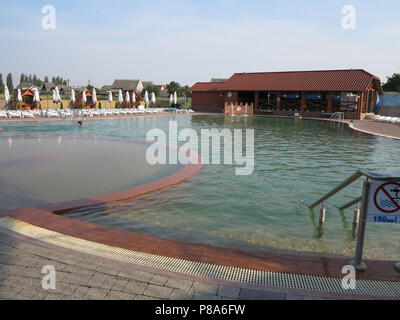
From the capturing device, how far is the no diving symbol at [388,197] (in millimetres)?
3615

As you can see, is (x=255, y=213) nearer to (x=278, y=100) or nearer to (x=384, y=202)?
(x=384, y=202)

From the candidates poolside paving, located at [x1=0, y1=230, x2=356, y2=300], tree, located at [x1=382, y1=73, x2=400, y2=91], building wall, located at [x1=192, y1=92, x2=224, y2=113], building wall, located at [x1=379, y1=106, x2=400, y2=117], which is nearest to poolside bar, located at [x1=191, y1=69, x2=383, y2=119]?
building wall, located at [x1=192, y1=92, x2=224, y2=113]

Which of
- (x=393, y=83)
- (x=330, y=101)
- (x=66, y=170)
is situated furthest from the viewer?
(x=393, y=83)

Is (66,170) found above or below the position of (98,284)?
above

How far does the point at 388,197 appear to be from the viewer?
3.65 meters

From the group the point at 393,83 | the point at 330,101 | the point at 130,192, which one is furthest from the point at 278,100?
the point at 130,192

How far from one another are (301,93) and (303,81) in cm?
160

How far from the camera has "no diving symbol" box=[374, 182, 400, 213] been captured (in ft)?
11.9

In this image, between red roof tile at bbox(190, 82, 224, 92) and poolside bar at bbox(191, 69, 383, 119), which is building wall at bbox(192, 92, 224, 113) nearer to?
poolside bar at bbox(191, 69, 383, 119)

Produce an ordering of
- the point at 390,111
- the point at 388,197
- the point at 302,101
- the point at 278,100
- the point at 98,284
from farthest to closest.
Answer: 1. the point at 278,100
2. the point at 302,101
3. the point at 390,111
4. the point at 388,197
5. the point at 98,284

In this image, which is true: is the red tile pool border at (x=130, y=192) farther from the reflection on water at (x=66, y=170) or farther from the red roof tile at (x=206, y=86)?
the red roof tile at (x=206, y=86)

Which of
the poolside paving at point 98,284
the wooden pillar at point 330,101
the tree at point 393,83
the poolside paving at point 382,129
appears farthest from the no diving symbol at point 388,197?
the tree at point 393,83

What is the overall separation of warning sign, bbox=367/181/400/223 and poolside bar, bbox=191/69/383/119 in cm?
3145
